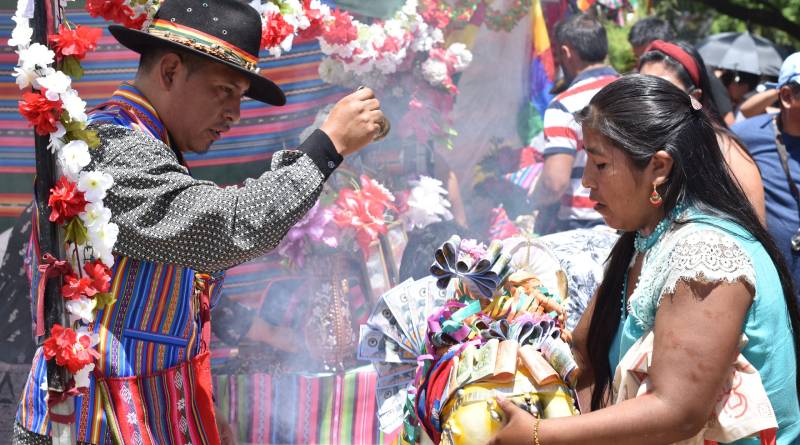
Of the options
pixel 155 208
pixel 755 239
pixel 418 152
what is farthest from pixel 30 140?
pixel 755 239

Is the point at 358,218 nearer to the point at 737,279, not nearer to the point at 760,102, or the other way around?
the point at 737,279

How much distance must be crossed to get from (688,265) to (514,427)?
1.69 feet

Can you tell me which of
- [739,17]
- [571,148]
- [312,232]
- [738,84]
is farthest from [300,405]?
[739,17]

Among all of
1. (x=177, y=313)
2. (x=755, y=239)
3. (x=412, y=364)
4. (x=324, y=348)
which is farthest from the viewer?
(x=324, y=348)

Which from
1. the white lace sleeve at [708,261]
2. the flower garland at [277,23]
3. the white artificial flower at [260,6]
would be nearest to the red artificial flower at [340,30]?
the flower garland at [277,23]

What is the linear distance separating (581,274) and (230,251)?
1931mm

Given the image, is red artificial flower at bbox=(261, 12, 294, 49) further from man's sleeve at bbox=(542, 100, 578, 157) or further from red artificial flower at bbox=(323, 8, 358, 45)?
man's sleeve at bbox=(542, 100, 578, 157)

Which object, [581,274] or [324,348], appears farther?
[324,348]

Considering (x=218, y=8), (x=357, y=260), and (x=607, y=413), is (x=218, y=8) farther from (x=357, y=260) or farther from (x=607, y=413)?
(x=357, y=260)

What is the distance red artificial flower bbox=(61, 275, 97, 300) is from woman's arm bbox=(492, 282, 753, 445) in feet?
3.53

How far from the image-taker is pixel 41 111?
206 centimetres

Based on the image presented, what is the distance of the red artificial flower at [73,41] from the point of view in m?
2.09

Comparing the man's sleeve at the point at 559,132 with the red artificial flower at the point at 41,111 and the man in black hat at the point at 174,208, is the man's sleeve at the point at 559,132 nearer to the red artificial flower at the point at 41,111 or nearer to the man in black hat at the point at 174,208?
the man in black hat at the point at 174,208

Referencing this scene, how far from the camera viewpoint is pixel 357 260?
4.64 metres
